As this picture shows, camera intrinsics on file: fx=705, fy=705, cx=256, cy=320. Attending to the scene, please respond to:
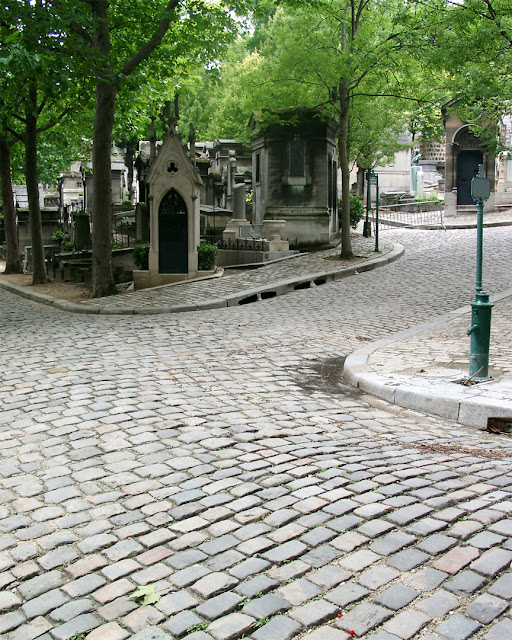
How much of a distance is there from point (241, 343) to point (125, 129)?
50.9 feet

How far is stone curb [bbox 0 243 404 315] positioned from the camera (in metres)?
14.1

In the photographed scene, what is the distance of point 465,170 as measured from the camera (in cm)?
3872

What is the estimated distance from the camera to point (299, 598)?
3.36m

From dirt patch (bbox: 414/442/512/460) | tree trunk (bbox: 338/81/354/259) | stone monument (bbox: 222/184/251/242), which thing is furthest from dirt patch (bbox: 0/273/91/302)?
dirt patch (bbox: 414/442/512/460)

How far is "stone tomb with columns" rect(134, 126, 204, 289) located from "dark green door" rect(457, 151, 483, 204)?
2414cm

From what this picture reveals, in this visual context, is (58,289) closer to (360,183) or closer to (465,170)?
(465,170)

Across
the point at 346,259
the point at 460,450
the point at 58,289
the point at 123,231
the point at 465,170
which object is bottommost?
the point at 58,289

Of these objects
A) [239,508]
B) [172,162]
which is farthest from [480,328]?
[172,162]

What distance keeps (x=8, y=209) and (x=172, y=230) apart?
8933mm

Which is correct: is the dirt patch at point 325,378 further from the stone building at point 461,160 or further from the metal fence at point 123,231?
the stone building at point 461,160

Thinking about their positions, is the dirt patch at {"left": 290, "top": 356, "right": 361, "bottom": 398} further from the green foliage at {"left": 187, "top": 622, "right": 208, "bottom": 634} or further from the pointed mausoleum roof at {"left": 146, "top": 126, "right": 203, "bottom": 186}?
the pointed mausoleum roof at {"left": 146, "top": 126, "right": 203, "bottom": 186}

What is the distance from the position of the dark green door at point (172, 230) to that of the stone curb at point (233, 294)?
2929 mm

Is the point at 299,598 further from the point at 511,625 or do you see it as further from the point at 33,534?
the point at 33,534

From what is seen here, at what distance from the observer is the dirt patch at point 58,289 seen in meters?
17.0
